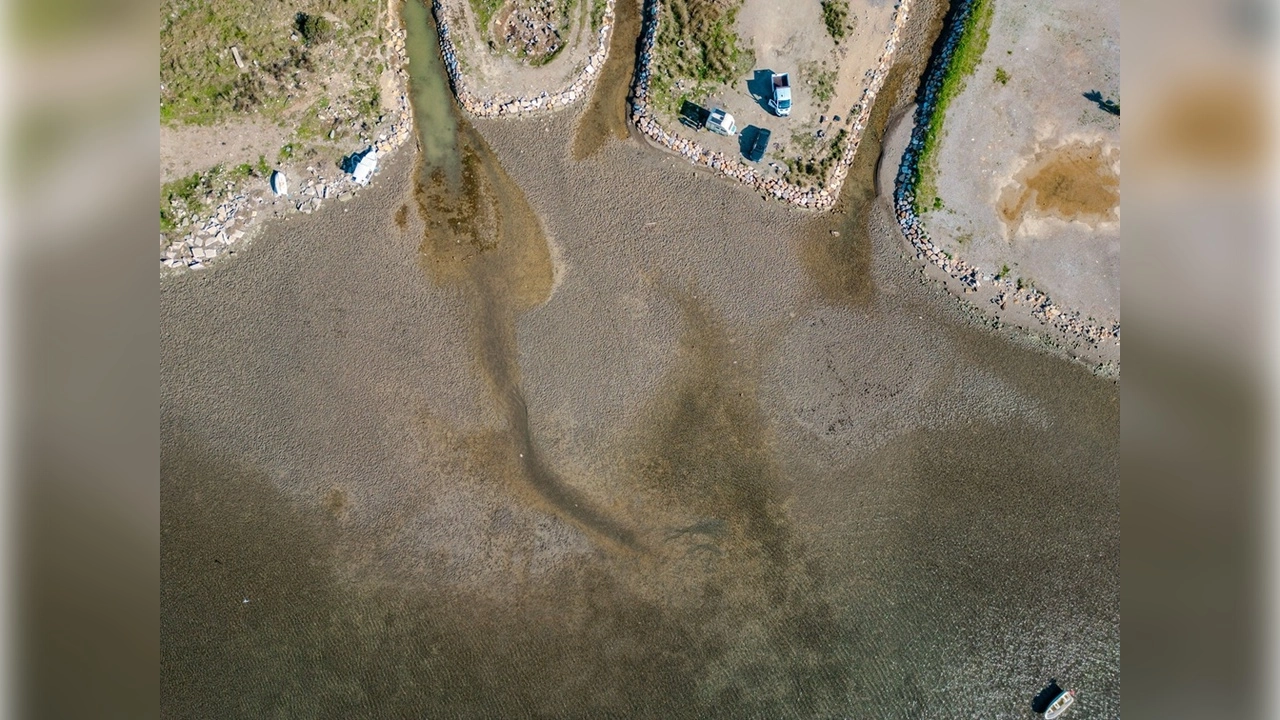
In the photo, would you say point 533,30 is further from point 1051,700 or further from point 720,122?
point 1051,700

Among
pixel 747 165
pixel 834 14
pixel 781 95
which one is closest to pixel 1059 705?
pixel 747 165

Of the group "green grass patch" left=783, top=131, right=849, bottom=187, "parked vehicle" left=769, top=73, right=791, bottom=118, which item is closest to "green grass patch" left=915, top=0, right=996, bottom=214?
"green grass patch" left=783, top=131, right=849, bottom=187

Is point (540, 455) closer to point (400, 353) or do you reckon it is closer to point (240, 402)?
point (400, 353)

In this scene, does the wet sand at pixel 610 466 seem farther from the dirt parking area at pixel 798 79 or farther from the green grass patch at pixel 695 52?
the green grass patch at pixel 695 52

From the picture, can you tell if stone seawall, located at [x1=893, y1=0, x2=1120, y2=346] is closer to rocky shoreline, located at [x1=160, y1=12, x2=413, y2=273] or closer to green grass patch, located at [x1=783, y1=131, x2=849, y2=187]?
green grass patch, located at [x1=783, y1=131, x2=849, y2=187]

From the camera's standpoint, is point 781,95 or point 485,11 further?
point 485,11

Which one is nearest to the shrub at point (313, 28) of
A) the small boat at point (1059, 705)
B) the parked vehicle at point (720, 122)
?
the parked vehicle at point (720, 122)
